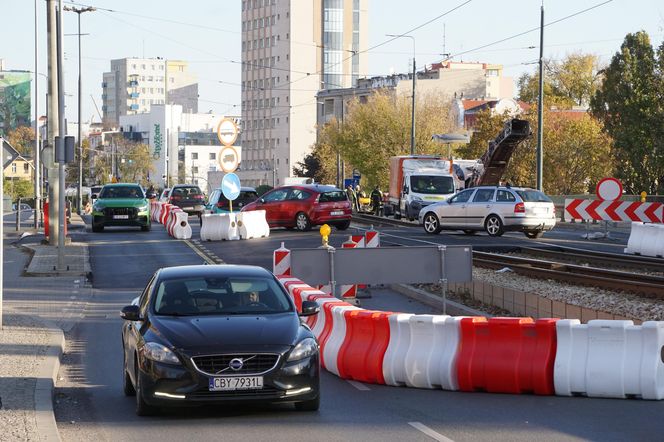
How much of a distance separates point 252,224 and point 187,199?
21835 mm

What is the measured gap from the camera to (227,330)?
400 inches

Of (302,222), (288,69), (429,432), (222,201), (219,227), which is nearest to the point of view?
(429,432)

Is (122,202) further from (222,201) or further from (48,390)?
(48,390)

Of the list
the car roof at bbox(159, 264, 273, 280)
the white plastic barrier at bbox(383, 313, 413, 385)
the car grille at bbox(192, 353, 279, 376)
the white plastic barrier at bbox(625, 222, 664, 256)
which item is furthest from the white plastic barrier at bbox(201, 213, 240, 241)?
the car grille at bbox(192, 353, 279, 376)

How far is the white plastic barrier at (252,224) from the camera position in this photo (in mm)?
38781

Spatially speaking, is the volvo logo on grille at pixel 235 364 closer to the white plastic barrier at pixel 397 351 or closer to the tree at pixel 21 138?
the white plastic barrier at pixel 397 351

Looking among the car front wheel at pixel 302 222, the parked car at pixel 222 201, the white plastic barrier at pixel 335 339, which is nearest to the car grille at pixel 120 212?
the parked car at pixel 222 201

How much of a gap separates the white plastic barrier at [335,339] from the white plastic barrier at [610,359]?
255cm

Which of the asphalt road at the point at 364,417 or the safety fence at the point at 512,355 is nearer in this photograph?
the asphalt road at the point at 364,417

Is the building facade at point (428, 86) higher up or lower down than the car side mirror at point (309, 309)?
higher up

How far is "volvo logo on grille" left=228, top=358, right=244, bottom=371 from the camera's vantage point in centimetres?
976

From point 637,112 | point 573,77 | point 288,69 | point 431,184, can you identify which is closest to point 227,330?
point 431,184

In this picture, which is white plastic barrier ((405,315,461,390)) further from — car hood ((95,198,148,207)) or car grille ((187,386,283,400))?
car hood ((95,198,148,207))

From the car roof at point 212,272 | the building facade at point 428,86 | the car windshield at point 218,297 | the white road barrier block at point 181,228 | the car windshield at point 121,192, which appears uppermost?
the building facade at point 428,86
